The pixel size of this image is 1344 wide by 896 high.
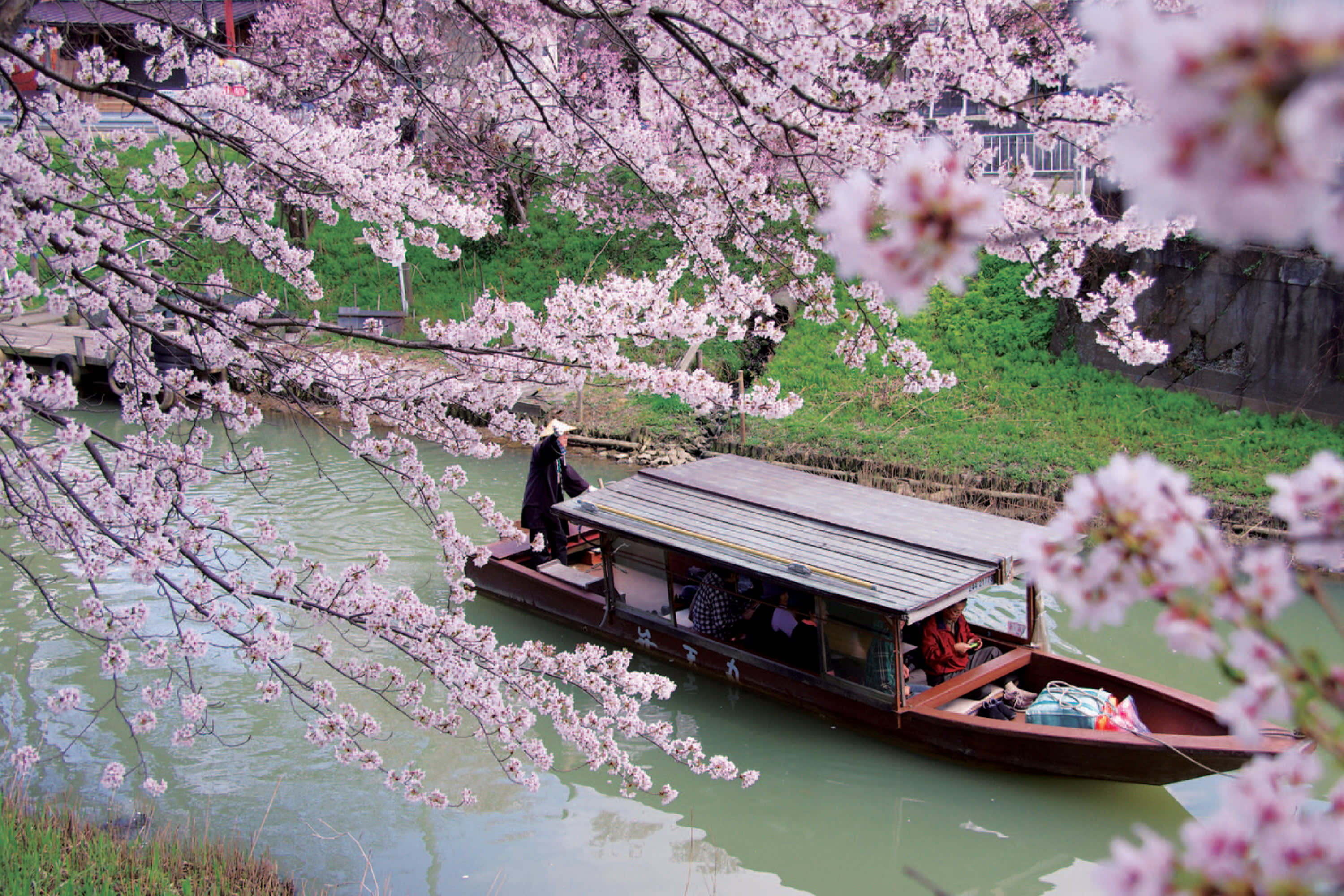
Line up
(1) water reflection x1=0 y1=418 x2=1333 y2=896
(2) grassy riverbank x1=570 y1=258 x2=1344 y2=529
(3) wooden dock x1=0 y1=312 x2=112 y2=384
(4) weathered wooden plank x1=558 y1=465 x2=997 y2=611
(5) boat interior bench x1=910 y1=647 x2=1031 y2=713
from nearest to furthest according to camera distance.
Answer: (1) water reflection x1=0 y1=418 x2=1333 y2=896 < (4) weathered wooden plank x1=558 y1=465 x2=997 y2=611 < (5) boat interior bench x1=910 y1=647 x2=1031 y2=713 < (2) grassy riverbank x1=570 y1=258 x2=1344 y2=529 < (3) wooden dock x1=0 y1=312 x2=112 y2=384

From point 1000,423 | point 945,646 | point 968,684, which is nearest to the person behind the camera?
point 968,684

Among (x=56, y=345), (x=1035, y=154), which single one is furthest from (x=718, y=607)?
(x=56, y=345)

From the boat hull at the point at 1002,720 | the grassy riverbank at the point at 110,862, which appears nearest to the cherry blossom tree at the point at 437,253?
the grassy riverbank at the point at 110,862

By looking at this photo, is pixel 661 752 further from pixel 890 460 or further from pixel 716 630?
pixel 890 460

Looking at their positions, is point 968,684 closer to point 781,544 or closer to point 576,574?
point 781,544

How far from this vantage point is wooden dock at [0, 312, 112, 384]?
1501 centimetres

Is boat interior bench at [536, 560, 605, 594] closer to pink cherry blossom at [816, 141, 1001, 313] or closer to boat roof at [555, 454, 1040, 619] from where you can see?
boat roof at [555, 454, 1040, 619]

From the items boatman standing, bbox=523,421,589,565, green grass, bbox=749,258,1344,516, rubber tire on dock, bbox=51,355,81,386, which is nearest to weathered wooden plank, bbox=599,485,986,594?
boatman standing, bbox=523,421,589,565

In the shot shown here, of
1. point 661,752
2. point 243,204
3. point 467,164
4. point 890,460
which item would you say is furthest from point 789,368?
point 243,204

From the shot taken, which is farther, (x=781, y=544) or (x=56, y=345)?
(x=56, y=345)

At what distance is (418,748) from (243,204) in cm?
365

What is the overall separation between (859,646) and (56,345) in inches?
607

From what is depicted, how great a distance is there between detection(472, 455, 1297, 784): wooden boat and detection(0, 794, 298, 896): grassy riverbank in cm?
323

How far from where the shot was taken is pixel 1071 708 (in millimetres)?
6004
